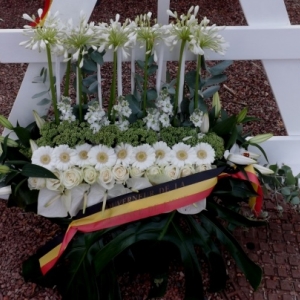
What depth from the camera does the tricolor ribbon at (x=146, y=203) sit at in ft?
6.40

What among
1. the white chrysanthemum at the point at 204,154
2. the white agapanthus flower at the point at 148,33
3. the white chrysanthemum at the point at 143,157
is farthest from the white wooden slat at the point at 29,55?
the white chrysanthemum at the point at 204,154

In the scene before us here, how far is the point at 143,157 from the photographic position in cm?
197

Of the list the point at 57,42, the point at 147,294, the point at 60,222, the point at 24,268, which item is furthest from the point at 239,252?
the point at 57,42

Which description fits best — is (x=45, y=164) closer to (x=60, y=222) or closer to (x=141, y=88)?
Result: (x=60, y=222)

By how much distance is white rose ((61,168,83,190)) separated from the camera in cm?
191

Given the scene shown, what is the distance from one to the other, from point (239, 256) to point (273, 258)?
0.32 metres

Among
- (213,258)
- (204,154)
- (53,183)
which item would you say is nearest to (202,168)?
(204,154)

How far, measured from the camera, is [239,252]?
2020 millimetres

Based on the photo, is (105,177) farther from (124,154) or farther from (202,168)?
(202,168)

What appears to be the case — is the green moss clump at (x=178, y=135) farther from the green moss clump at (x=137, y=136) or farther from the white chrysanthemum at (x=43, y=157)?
the white chrysanthemum at (x=43, y=157)

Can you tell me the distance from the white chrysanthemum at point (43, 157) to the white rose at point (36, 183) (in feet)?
0.19

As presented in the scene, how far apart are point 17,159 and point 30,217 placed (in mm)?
438

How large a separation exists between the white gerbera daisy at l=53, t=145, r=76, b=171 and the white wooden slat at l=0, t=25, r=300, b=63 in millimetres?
397

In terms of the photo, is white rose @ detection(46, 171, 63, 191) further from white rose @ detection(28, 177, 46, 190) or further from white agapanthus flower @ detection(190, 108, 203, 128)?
white agapanthus flower @ detection(190, 108, 203, 128)
